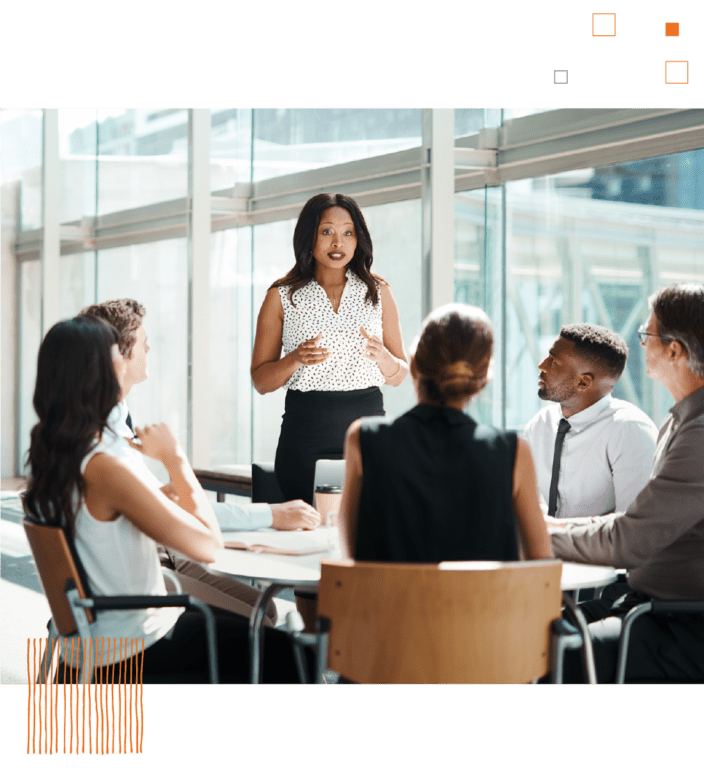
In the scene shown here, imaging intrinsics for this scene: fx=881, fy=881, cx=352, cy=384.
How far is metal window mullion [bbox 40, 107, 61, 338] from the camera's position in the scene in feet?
22.4

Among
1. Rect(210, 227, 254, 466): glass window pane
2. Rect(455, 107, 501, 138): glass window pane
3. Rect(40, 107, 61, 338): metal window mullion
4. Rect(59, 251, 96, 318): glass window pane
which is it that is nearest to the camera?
Rect(455, 107, 501, 138): glass window pane

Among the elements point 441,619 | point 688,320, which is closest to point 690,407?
point 688,320

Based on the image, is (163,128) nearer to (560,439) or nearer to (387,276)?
(387,276)

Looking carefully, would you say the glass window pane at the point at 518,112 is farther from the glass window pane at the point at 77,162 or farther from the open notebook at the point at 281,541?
the glass window pane at the point at 77,162

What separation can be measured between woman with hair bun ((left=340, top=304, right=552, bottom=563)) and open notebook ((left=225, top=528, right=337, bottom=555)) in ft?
1.55

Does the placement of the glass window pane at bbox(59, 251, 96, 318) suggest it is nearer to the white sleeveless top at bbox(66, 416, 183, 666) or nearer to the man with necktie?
the man with necktie

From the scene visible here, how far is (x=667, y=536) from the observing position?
2086 mm

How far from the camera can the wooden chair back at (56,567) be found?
1900mm

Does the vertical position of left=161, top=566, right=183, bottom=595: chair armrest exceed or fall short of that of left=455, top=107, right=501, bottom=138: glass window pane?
it falls short

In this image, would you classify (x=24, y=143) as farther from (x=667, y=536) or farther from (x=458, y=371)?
(x=667, y=536)

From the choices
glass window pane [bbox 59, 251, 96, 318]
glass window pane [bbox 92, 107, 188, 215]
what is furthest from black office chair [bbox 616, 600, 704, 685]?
glass window pane [bbox 59, 251, 96, 318]

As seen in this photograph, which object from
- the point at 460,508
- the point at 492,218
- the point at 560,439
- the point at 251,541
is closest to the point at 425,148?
the point at 492,218

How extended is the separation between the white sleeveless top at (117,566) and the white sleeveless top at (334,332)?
1.20 metres

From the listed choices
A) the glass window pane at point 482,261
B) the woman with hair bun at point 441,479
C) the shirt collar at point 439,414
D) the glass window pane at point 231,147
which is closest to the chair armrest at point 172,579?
the woman with hair bun at point 441,479
